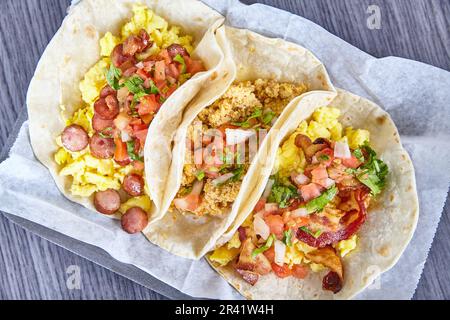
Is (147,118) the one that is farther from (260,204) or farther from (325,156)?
(325,156)

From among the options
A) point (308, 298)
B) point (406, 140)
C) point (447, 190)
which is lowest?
point (308, 298)

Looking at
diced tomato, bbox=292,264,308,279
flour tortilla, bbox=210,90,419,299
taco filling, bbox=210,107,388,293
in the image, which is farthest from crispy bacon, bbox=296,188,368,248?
diced tomato, bbox=292,264,308,279

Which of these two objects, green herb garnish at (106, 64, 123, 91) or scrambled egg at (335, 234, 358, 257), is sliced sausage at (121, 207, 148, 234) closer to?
green herb garnish at (106, 64, 123, 91)

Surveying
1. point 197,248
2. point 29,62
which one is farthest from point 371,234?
point 29,62

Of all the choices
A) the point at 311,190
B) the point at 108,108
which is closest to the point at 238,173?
the point at 311,190

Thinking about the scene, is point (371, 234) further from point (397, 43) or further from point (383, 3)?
point (383, 3)
